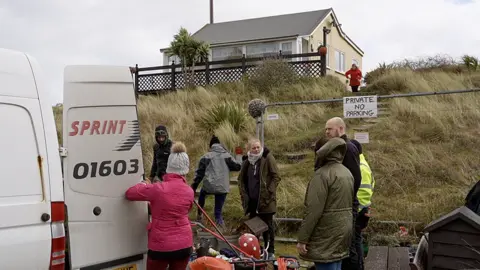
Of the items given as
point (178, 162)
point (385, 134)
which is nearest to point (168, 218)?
point (178, 162)

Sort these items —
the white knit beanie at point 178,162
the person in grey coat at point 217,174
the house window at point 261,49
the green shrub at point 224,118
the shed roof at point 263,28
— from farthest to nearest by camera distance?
the shed roof at point 263,28
the house window at point 261,49
the green shrub at point 224,118
the person in grey coat at point 217,174
the white knit beanie at point 178,162

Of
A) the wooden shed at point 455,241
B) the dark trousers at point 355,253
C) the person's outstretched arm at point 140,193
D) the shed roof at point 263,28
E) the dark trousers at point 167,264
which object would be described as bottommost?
the dark trousers at point 355,253

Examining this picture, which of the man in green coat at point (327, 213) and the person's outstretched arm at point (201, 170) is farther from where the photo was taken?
the person's outstretched arm at point (201, 170)

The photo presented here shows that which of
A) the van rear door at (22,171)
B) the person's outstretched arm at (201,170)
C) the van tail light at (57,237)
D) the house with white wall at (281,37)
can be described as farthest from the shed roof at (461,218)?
the house with white wall at (281,37)

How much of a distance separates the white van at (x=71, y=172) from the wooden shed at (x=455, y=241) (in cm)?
257

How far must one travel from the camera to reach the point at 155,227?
4.35m

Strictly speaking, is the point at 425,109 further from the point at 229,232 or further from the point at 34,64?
the point at 34,64

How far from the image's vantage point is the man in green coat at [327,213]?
4.28 m

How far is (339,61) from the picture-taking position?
1182 inches

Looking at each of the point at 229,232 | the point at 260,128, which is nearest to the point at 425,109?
the point at 260,128

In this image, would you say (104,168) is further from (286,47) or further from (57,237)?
(286,47)

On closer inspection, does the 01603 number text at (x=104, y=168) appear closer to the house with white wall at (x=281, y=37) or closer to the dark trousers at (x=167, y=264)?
the dark trousers at (x=167, y=264)

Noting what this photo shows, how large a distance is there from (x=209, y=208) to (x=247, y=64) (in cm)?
1275

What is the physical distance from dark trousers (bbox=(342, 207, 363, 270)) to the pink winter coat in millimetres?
1800
